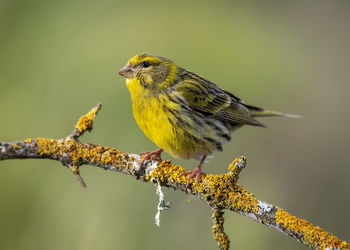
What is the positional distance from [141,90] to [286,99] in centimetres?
265

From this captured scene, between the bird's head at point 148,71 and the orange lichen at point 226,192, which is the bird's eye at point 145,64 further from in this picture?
the orange lichen at point 226,192

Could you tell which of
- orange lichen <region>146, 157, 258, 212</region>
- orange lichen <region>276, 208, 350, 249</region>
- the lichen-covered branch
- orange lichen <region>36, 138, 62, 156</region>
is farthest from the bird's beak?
orange lichen <region>276, 208, 350, 249</region>

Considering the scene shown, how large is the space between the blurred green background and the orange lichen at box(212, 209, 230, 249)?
0.90m

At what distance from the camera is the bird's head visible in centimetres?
496

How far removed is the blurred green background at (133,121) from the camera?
4.71 m

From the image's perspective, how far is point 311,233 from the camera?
327 centimetres

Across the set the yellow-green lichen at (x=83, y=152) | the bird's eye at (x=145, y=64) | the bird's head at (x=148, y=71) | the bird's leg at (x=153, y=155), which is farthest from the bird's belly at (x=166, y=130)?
the yellow-green lichen at (x=83, y=152)

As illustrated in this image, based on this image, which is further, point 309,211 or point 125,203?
point 309,211

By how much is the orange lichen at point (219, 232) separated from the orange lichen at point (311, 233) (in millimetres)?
443

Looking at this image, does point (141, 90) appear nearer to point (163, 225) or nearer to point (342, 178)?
point (163, 225)

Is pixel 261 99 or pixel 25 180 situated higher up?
pixel 261 99

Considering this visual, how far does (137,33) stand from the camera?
20.8ft

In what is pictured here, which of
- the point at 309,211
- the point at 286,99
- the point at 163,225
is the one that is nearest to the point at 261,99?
the point at 286,99

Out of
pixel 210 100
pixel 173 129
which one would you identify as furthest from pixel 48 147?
pixel 210 100
